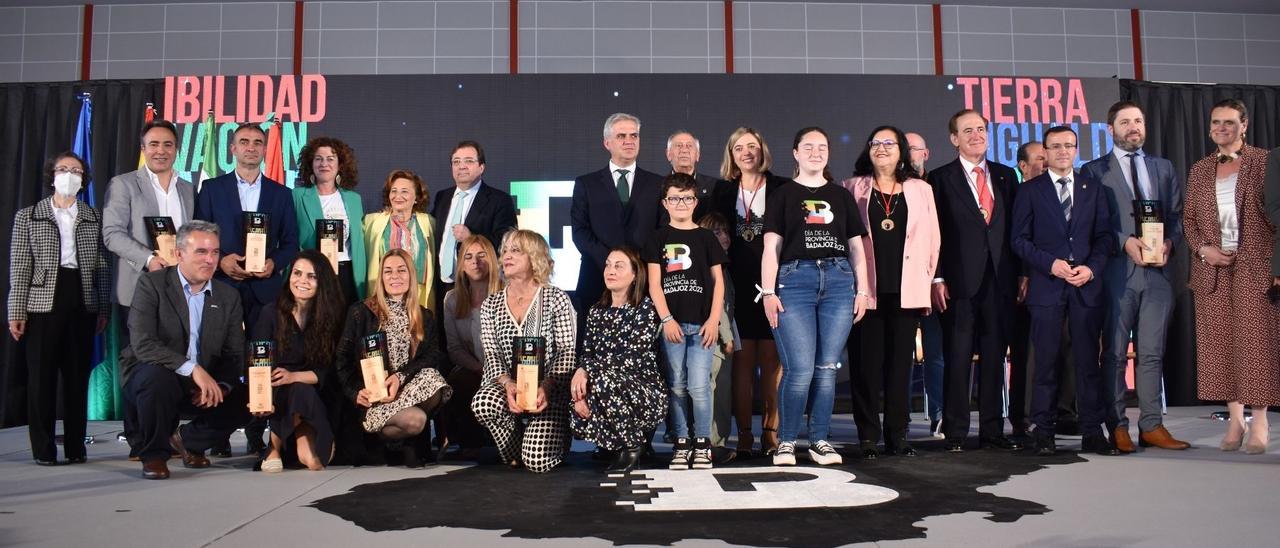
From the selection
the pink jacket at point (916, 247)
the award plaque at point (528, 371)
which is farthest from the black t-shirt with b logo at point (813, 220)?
the award plaque at point (528, 371)

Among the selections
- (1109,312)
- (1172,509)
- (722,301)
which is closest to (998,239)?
(1109,312)

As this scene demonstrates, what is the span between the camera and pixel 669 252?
3820 millimetres

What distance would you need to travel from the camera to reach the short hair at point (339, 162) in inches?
177

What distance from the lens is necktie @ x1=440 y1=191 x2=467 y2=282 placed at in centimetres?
459

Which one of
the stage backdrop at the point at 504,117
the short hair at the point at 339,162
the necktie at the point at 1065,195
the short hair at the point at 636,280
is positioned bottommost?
the short hair at the point at 636,280

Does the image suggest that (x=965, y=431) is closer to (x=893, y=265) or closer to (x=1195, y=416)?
(x=893, y=265)

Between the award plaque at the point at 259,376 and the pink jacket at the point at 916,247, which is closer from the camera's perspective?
the award plaque at the point at 259,376

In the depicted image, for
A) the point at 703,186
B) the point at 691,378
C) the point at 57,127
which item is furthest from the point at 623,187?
the point at 57,127

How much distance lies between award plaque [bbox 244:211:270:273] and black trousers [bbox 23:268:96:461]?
2.85ft

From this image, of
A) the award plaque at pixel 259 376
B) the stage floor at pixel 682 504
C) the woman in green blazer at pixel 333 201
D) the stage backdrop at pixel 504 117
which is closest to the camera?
the stage floor at pixel 682 504

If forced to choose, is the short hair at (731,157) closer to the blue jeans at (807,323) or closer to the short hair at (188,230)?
the blue jeans at (807,323)

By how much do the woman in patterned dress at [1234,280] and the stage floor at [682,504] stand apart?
0.31 metres

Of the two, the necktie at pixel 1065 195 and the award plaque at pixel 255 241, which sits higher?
the necktie at pixel 1065 195

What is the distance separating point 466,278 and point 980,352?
2.22 m
